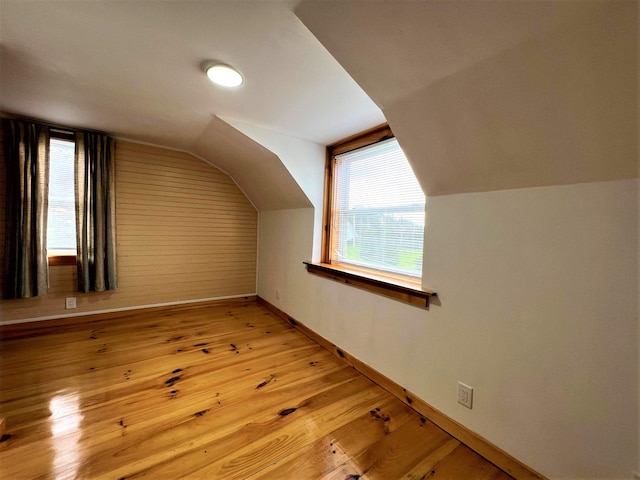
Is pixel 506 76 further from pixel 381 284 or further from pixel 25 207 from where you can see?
pixel 25 207

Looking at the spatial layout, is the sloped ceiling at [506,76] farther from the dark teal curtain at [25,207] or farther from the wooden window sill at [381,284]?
the dark teal curtain at [25,207]

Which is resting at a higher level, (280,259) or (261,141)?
(261,141)

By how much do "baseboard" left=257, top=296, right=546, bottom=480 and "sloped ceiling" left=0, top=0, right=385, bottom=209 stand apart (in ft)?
5.80

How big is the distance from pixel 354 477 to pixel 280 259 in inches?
99.0

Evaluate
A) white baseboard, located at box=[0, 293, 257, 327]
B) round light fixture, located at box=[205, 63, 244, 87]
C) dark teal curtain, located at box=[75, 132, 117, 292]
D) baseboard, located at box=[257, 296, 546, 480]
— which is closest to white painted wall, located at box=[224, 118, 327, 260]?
round light fixture, located at box=[205, 63, 244, 87]

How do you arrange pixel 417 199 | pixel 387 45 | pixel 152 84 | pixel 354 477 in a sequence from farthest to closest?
pixel 417 199 → pixel 152 84 → pixel 354 477 → pixel 387 45

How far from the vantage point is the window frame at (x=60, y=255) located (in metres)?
2.68

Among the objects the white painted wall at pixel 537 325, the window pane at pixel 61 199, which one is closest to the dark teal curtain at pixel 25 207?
the window pane at pixel 61 199

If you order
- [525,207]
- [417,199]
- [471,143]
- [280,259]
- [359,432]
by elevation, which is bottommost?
[359,432]

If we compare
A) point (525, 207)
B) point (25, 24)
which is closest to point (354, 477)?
point (525, 207)

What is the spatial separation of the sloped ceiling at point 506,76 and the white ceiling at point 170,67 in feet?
1.07

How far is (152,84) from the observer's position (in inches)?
70.2

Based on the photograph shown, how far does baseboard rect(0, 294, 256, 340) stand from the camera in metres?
2.56

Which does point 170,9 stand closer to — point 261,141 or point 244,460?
point 261,141
